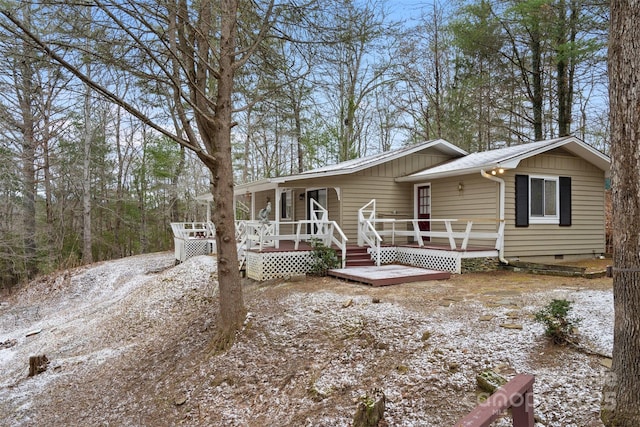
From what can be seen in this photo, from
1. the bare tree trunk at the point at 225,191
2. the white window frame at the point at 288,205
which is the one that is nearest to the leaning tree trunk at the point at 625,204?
the bare tree trunk at the point at 225,191

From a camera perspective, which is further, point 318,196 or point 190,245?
point 190,245

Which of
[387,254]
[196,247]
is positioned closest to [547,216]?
[387,254]

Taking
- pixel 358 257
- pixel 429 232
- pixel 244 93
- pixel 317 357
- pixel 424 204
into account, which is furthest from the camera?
pixel 424 204

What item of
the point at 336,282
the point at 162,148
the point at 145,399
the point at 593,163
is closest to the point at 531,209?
the point at 593,163

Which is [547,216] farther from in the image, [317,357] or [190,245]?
[190,245]

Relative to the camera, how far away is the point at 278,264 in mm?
9102

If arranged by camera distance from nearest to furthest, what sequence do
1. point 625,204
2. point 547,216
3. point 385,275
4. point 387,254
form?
point 625,204 < point 385,275 < point 547,216 < point 387,254

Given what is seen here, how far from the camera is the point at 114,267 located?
1422 cm

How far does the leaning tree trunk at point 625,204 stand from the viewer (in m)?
2.37

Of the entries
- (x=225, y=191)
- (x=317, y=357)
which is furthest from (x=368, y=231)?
(x=317, y=357)

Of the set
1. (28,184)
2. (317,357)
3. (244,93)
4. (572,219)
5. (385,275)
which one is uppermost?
(244,93)

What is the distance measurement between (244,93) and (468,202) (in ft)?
21.3

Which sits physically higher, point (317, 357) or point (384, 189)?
point (384, 189)

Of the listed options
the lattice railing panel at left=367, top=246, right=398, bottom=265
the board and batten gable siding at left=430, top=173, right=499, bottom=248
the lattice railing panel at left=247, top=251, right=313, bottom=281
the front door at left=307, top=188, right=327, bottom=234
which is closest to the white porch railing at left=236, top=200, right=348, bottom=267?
the lattice railing panel at left=247, top=251, right=313, bottom=281
